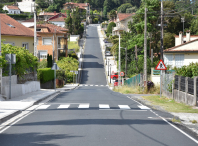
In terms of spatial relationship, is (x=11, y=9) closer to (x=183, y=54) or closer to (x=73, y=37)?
(x=73, y=37)

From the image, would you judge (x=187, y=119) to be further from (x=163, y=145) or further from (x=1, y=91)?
(x=1, y=91)

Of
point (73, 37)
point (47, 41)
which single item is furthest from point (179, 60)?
point (73, 37)

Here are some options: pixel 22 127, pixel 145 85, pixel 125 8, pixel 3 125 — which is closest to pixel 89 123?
pixel 22 127

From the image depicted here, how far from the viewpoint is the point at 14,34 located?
43812 millimetres

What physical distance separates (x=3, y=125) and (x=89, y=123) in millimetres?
3010

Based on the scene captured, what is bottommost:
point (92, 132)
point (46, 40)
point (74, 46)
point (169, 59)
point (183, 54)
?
point (92, 132)

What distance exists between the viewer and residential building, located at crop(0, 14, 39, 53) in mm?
43438

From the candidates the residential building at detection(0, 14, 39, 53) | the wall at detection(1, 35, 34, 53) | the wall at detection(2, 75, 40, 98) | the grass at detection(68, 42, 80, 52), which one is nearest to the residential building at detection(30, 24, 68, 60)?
the grass at detection(68, 42, 80, 52)

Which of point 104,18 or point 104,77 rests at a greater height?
point 104,18

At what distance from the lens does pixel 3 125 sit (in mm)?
10297

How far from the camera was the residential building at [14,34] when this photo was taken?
143 ft

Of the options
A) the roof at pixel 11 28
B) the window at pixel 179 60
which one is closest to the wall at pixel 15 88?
the roof at pixel 11 28

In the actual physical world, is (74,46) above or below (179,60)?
above

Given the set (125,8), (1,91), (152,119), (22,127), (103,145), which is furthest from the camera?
(125,8)
